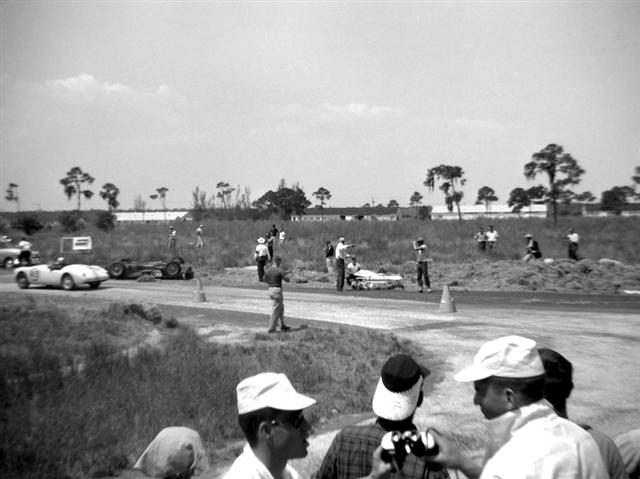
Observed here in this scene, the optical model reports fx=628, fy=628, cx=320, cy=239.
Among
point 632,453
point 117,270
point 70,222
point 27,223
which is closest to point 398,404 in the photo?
point 632,453

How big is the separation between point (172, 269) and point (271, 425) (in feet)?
88.3

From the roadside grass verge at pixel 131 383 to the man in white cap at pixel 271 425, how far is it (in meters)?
4.25

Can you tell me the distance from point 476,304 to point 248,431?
59.0 ft

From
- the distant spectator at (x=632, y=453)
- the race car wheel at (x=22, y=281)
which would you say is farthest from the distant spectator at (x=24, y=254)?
the distant spectator at (x=632, y=453)

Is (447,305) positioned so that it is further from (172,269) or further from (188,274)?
(172,269)

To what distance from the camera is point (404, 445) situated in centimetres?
275

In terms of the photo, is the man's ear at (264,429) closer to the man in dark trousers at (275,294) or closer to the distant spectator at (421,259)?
the man in dark trousers at (275,294)

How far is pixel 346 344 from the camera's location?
42.7ft

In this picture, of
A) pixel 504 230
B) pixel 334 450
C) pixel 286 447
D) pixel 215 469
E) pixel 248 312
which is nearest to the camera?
pixel 286 447

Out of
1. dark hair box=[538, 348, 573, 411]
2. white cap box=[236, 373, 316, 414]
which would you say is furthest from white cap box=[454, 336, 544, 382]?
white cap box=[236, 373, 316, 414]

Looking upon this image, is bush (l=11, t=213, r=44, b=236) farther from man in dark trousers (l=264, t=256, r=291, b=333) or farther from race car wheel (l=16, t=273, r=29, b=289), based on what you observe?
man in dark trousers (l=264, t=256, r=291, b=333)

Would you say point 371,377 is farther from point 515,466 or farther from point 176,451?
point 515,466

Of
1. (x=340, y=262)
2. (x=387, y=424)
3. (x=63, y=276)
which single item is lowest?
(x=63, y=276)

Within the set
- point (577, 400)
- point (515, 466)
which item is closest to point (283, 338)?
point (577, 400)
